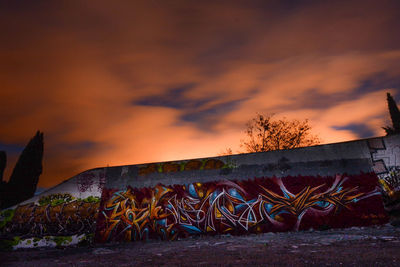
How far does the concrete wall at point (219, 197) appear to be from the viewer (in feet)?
33.1

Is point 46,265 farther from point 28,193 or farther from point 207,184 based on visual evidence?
point 28,193

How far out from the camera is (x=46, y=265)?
7543mm

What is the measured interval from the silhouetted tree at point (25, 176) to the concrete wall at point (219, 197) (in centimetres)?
1414

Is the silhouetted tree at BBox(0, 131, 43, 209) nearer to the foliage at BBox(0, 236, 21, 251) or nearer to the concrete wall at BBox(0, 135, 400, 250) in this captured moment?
the concrete wall at BBox(0, 135, 400, 250)

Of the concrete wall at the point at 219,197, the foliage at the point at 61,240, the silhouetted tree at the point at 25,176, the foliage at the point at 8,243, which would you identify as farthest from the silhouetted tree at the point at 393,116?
the silhouetted tree at the point at 25,176

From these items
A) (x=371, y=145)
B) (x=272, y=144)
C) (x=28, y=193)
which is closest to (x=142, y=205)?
(x=371, y=145)

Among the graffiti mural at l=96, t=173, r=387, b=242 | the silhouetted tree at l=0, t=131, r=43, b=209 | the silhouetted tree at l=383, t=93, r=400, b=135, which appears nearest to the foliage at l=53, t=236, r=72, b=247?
the graffiti mural at l=96, t=173, r=387, b=242

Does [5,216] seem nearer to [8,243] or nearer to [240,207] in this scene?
[8,243]

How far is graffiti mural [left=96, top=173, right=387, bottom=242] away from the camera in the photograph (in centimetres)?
996

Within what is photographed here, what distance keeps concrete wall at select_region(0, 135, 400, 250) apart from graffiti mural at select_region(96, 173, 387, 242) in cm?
4

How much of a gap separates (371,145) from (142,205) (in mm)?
10332

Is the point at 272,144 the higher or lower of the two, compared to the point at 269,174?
higher

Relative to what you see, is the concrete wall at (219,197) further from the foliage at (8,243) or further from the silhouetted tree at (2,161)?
the silhouetted tree at (2,161)

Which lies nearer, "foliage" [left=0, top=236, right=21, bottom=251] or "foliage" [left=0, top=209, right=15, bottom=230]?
"foliage" [left=0, top=236, right=21, bottom=251]
